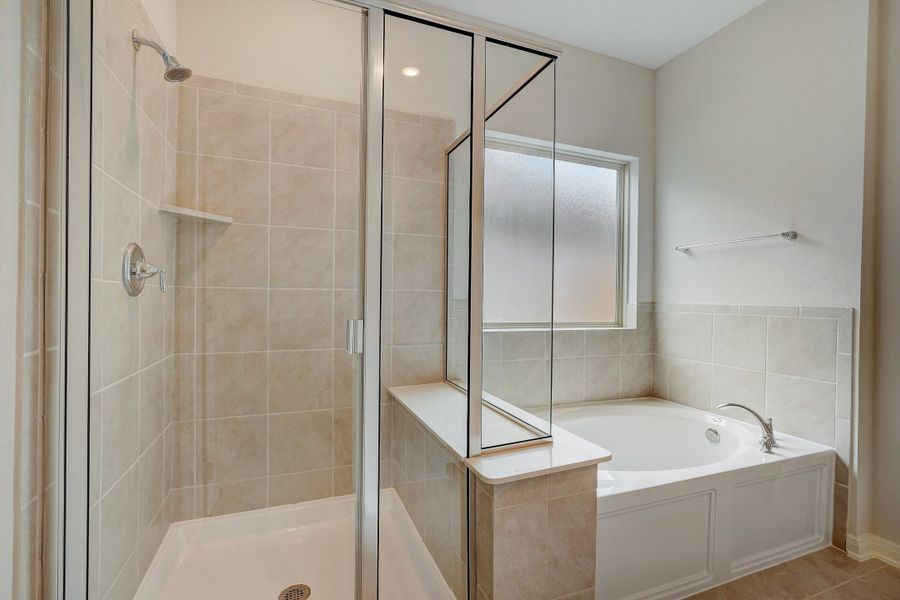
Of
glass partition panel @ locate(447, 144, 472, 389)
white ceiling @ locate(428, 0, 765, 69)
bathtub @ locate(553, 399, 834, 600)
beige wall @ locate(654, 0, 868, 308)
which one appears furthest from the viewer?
white ceiling @ locate(428, 0, 765, 69)

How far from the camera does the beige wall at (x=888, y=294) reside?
1.70 meters

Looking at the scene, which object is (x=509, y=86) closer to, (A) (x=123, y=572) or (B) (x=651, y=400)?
(A) (x=123, y=572)

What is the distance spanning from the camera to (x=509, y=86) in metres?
1.31

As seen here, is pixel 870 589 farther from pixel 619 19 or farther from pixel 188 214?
pixel 619 19

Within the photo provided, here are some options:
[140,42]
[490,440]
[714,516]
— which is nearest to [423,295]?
[490,440]

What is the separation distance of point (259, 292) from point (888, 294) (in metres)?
2.41

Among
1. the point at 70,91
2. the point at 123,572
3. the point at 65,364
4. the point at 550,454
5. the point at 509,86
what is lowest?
the point at 123,572

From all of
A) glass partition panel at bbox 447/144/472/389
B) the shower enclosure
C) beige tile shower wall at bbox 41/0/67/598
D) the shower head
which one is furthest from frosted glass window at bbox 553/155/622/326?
beige tile shower wall at bbox 41/0/67/598

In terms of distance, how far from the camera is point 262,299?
3.32 ft

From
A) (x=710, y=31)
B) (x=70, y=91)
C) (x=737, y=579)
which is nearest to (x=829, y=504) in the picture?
(x=737, y=579)

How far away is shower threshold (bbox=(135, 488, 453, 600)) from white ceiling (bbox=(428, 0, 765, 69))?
2.43 m

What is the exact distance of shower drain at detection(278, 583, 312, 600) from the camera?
3.27 feet

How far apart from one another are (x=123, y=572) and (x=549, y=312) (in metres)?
1.35

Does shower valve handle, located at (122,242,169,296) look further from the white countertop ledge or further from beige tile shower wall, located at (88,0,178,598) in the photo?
the white countertop ledge
